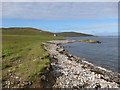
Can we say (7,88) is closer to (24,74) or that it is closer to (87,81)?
(24,74)

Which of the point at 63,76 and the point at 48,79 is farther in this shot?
the point at 63,76

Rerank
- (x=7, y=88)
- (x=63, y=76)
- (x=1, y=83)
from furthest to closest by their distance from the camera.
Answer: (x=63, y=76) → (x=1, y=83) → (x=7, y=88)

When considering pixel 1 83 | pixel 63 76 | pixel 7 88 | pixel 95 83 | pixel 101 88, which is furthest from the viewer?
pixel 63 76

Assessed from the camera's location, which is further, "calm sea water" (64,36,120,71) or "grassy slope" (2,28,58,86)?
"calm sea water" (64,36,120,71)

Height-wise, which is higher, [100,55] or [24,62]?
[24,62]

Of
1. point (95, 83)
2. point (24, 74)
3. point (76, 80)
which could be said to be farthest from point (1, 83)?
point (95, 83)

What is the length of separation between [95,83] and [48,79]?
5382 mm

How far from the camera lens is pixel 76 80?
411 inches

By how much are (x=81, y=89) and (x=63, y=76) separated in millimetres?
2800

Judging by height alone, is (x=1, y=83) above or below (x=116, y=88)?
above

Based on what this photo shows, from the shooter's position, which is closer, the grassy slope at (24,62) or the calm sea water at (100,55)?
the grassy slope at (24,62)

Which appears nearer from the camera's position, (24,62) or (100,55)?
(24,62)

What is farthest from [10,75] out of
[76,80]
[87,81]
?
[87,81]

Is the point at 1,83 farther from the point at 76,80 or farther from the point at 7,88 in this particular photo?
the point at 76,80
